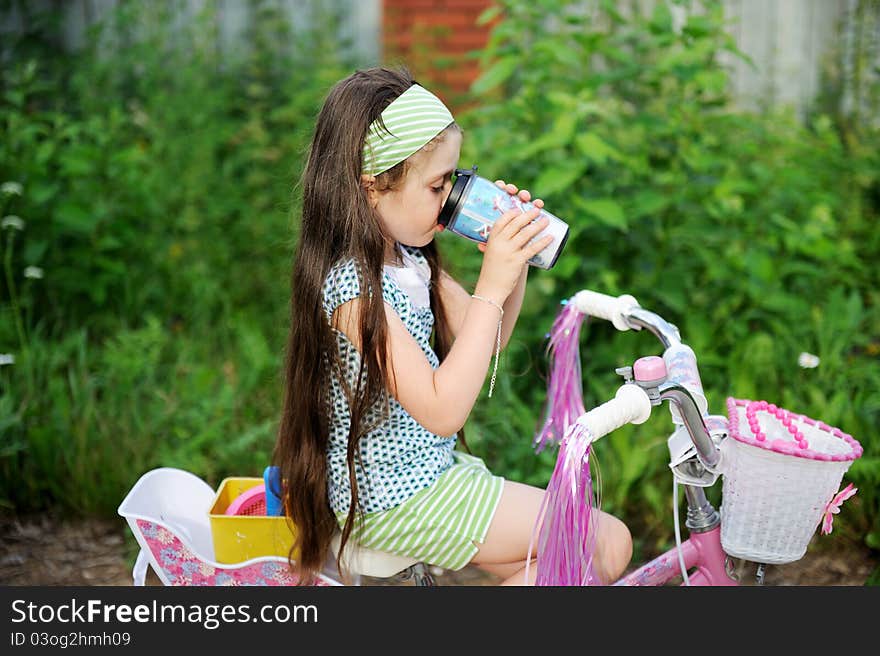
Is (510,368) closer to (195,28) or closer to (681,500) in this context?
(681,500)

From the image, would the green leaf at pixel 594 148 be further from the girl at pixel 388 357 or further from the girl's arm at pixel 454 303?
the girl at pixel 388 357

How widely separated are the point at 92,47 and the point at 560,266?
2.98m

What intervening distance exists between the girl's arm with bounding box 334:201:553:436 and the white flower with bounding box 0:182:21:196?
2132 mm

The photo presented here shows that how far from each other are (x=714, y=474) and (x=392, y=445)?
590 millimetres

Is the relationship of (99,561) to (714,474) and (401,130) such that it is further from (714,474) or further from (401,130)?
(714,474)

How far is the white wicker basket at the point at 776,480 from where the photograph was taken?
1624 mm

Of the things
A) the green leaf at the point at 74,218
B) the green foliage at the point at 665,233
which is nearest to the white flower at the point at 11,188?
the green leaf at the point at 74,218

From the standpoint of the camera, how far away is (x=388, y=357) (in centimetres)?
173

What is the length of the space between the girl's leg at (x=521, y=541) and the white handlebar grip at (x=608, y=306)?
1.27 ft

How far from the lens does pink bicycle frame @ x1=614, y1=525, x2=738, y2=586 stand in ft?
5.98

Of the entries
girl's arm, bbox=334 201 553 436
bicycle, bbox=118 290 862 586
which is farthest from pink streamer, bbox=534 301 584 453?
girl's arm, bbox=334 201 553 436

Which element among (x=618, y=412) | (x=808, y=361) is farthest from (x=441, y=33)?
(x=618, y=412)

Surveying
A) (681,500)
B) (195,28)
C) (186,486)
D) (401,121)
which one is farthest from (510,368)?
(195,28)

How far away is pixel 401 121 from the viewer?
179 cm
